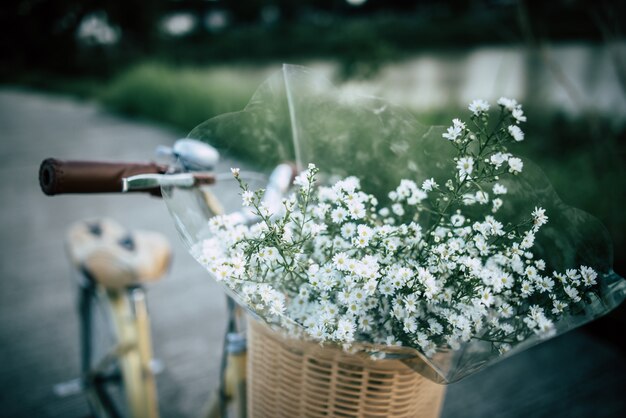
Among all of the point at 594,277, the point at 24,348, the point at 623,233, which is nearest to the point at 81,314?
the point at 24,348

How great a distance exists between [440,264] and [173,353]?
239 centimetres

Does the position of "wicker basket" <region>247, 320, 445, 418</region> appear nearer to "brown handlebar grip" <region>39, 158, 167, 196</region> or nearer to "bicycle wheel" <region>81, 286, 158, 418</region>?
"brown handlebar grip" <region>39, 158, 167, 196</region>

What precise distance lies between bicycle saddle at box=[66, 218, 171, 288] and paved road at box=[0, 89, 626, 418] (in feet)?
2.54

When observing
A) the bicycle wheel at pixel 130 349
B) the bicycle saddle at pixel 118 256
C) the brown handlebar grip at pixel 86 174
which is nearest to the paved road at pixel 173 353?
the brown handlebar grip at pixel 86 174

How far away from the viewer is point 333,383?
96 centimetres

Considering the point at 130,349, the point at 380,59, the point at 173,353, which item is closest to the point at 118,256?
the point at 130,349

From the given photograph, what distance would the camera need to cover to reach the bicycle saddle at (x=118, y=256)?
1810mm

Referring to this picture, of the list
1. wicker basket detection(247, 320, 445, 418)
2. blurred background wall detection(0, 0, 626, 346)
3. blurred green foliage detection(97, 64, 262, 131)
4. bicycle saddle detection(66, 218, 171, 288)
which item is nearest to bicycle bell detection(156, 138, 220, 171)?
blurred background wall detection(0, 0, 626, 346)

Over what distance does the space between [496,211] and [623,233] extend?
2587 mm

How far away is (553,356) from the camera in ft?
9.51

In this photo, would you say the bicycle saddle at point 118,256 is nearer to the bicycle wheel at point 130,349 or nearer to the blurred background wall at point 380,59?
the bicycle wheel at point 130,349

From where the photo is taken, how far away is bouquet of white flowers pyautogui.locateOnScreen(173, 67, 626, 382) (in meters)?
0.85

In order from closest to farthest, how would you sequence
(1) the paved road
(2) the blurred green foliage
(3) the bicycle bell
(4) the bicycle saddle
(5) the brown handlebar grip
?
(5) the brown handlebar grip, (3) the bicycle bell, (4) the bicycle saddle, (1) the paved road, (2) the blurred green foliage

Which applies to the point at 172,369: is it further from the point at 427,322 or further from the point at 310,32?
the point at 310,32
